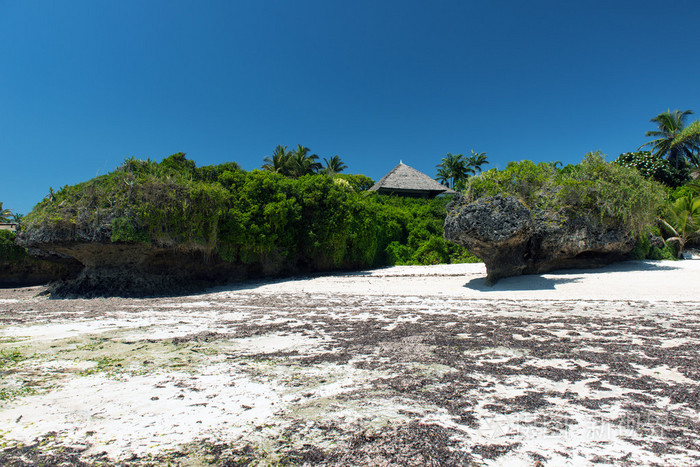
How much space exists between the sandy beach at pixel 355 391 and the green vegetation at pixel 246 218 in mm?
5820

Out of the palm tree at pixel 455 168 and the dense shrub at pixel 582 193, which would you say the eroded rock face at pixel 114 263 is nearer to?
the dense shrub at pixel 582 193

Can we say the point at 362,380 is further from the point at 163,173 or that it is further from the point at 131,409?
the point at 163,173

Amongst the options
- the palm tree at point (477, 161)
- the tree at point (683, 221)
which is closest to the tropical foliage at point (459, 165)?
the palm tree at point (477, 161)

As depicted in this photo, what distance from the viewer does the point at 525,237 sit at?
1134cm

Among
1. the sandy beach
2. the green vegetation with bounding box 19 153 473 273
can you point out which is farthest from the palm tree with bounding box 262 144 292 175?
the sandy beach

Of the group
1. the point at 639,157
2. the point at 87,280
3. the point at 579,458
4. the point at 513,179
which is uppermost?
the point at 639,157

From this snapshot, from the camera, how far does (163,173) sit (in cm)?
1347

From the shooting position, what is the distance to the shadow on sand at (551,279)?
36.8 feet

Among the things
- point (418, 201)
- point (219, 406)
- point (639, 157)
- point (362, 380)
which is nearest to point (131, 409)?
point (219, 406)

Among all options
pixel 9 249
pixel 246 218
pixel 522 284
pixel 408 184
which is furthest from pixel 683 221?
pixel 9 249

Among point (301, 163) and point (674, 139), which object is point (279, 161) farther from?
point (674, 139)

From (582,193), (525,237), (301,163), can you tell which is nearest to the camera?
(525,237)

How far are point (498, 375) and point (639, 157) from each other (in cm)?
3339

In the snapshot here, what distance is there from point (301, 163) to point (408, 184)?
16.3 m
